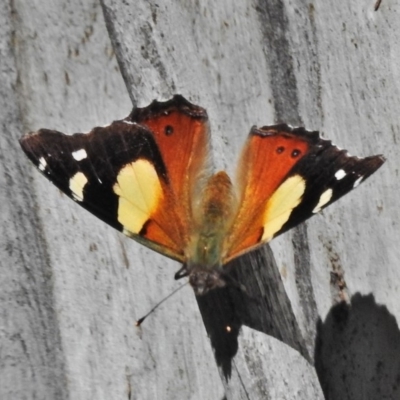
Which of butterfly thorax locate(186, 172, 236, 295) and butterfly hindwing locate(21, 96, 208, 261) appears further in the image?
butterfly thorax locate(186, 172, 236, 295)

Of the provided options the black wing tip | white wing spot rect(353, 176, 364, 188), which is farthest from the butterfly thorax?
white wing spot rect(353, 176, 364, 188)

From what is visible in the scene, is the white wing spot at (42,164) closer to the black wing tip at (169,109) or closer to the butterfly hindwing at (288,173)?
the black wing tip at (169,109)

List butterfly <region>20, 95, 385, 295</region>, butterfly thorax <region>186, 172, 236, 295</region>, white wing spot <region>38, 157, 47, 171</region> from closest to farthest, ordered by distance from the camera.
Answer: white wing spot <region>38, 157, 47, 171</region>, butterfly <region>20, 95, 385, 295</region>, butterfly thorax <region>186, 172, 236, 295</region>

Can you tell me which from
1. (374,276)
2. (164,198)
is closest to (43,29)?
(164,198)

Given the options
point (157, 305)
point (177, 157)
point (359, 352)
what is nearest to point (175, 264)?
point (157, 305)

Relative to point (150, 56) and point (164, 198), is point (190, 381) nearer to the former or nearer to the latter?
point (164, 198)

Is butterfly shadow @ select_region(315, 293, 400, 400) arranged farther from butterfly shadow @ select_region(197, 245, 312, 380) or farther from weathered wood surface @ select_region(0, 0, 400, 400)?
butterfly shadow @ select_region(197, 245, 312, 380)
